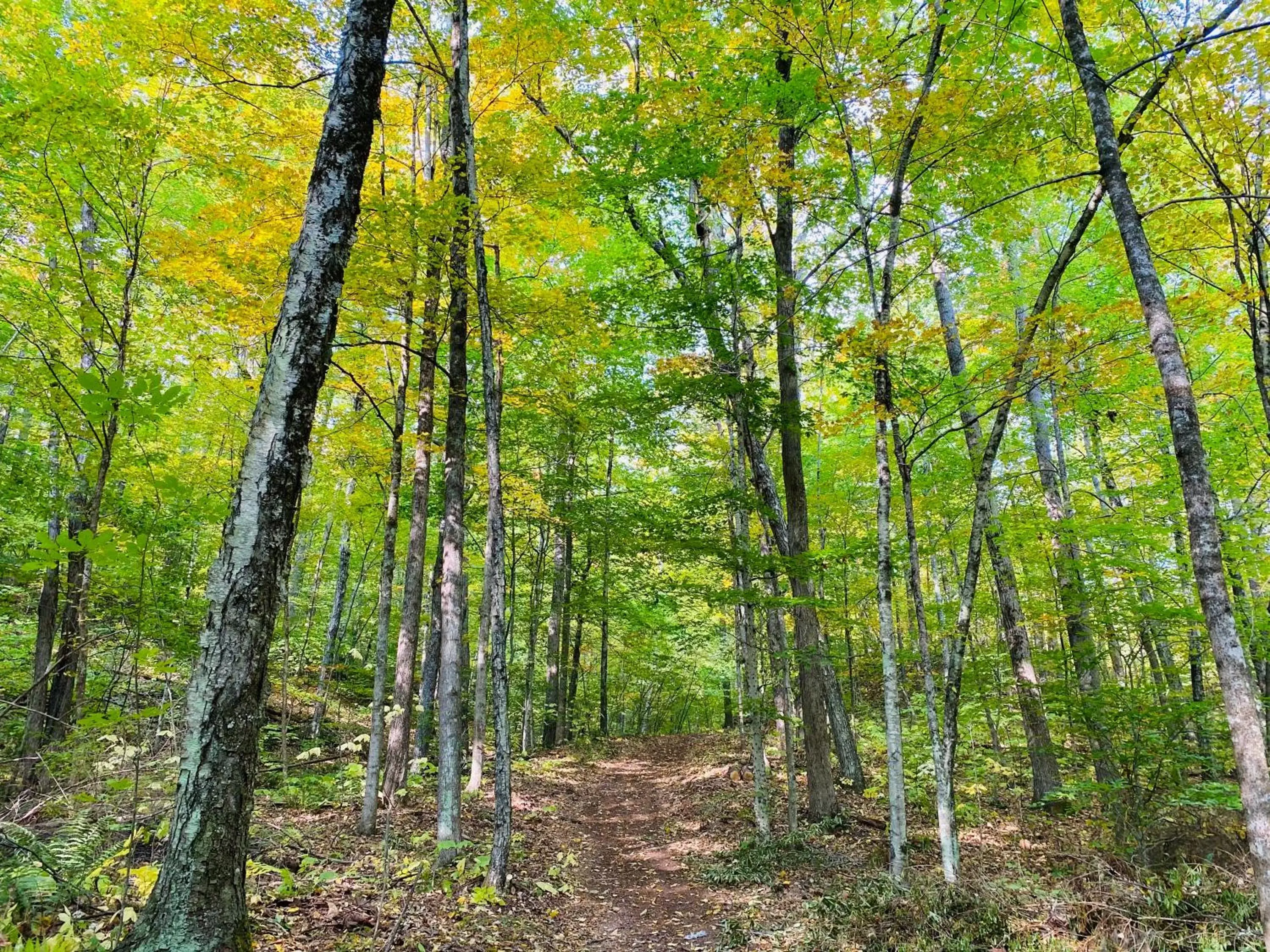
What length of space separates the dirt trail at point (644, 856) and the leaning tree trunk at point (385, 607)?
2.94 metres

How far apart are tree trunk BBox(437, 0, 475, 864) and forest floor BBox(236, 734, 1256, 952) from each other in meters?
0.53

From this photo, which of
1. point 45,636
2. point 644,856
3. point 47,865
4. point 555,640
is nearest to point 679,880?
point 644,856

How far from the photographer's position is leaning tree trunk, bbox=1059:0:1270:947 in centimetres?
373

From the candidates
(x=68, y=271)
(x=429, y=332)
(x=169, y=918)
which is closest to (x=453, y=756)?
(x=169, y=918)

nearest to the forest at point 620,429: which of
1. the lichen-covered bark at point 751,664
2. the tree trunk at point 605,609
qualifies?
the lichen-covered bark at point 751,664

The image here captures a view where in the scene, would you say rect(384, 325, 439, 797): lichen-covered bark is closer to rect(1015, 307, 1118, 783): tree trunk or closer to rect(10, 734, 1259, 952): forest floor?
rect(10, 734, 1259, 952): forest floor

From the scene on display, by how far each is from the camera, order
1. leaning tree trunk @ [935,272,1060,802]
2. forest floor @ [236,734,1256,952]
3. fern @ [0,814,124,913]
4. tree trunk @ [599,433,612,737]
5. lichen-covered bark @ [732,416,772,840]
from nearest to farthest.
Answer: fern @ [0,814,124,913] < forest floor @ [236,734,1256,952] < lichen-covered bark @ [732,416,772,840] < leaning tree trunk @ [935,272,1060,802] < tree trunk @ [599,433,612,737]

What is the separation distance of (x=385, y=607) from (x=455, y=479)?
2189 millimetres

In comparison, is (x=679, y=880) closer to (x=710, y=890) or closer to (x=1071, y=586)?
(x=710, y=890)

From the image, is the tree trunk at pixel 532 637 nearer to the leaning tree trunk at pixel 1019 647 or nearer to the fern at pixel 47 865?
the leaning tree trunk at pixel 1019 647

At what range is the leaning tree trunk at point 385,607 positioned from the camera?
7809mm

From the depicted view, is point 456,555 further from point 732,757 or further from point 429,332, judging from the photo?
point 732,757

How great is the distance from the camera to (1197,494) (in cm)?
423

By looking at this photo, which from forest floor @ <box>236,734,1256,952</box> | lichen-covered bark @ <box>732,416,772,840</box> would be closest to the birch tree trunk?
lichen-covered bark @ <box>732,416,772,840</box>
